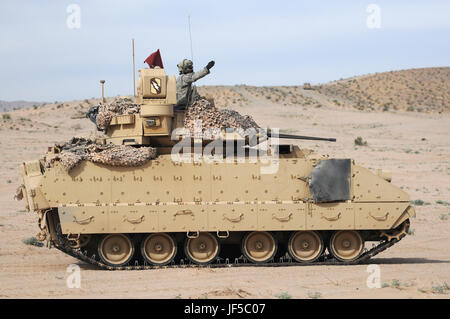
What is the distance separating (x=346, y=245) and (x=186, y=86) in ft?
16.2

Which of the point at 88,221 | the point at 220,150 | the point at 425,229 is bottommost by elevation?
the point at 425,229

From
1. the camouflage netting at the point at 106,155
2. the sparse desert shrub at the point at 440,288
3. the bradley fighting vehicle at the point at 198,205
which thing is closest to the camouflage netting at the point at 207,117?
the bradley fighting vehicle at the point at 198,205

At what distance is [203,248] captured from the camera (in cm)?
1509

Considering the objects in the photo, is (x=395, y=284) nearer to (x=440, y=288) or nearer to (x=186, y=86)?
(x=440, y=288)

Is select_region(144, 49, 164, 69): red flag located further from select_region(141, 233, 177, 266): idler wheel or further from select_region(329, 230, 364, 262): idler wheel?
select_region(329, 230, 364, 262): idler wheel

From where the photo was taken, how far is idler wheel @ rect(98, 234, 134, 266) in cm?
1489

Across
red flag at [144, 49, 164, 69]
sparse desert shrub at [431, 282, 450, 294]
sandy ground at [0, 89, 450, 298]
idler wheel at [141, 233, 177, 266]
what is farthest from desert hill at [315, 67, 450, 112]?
sparse desert shrub at [431, 282, 450, 294]

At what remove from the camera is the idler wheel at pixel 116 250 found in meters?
14.9

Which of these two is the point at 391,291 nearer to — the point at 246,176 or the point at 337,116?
the point at 246,176

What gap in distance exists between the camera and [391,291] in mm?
11953

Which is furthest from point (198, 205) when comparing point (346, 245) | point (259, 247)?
point (346, 245)

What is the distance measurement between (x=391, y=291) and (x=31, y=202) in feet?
24.5

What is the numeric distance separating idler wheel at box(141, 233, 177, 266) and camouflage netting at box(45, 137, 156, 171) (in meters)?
1.68
